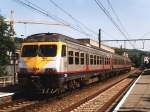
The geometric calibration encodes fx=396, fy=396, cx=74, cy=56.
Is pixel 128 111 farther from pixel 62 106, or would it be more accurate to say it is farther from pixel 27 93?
pixel 27 93

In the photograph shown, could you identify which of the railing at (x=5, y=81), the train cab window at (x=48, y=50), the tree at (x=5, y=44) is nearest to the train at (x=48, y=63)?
the train cab window at (x=48, y=50)

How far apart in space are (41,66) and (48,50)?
0.96 metres

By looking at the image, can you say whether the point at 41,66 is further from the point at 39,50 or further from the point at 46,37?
the point at 46,37

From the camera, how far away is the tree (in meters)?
39.3

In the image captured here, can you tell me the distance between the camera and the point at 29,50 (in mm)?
19641

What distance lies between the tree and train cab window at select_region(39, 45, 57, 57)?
20.3 meters

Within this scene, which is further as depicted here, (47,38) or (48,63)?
(47,38)

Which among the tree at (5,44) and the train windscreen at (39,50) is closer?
the train windscreen at (39,50)

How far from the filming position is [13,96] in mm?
19781

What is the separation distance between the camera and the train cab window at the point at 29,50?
19459mm

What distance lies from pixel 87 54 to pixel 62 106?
30.5ft

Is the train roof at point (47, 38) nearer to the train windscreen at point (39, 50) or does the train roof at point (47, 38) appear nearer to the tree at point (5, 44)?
the train windscreen at point (39, 50)

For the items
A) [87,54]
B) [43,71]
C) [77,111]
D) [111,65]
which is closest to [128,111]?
[77,111]

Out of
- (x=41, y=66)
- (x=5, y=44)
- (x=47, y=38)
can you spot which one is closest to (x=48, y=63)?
(x=41, y=66)
